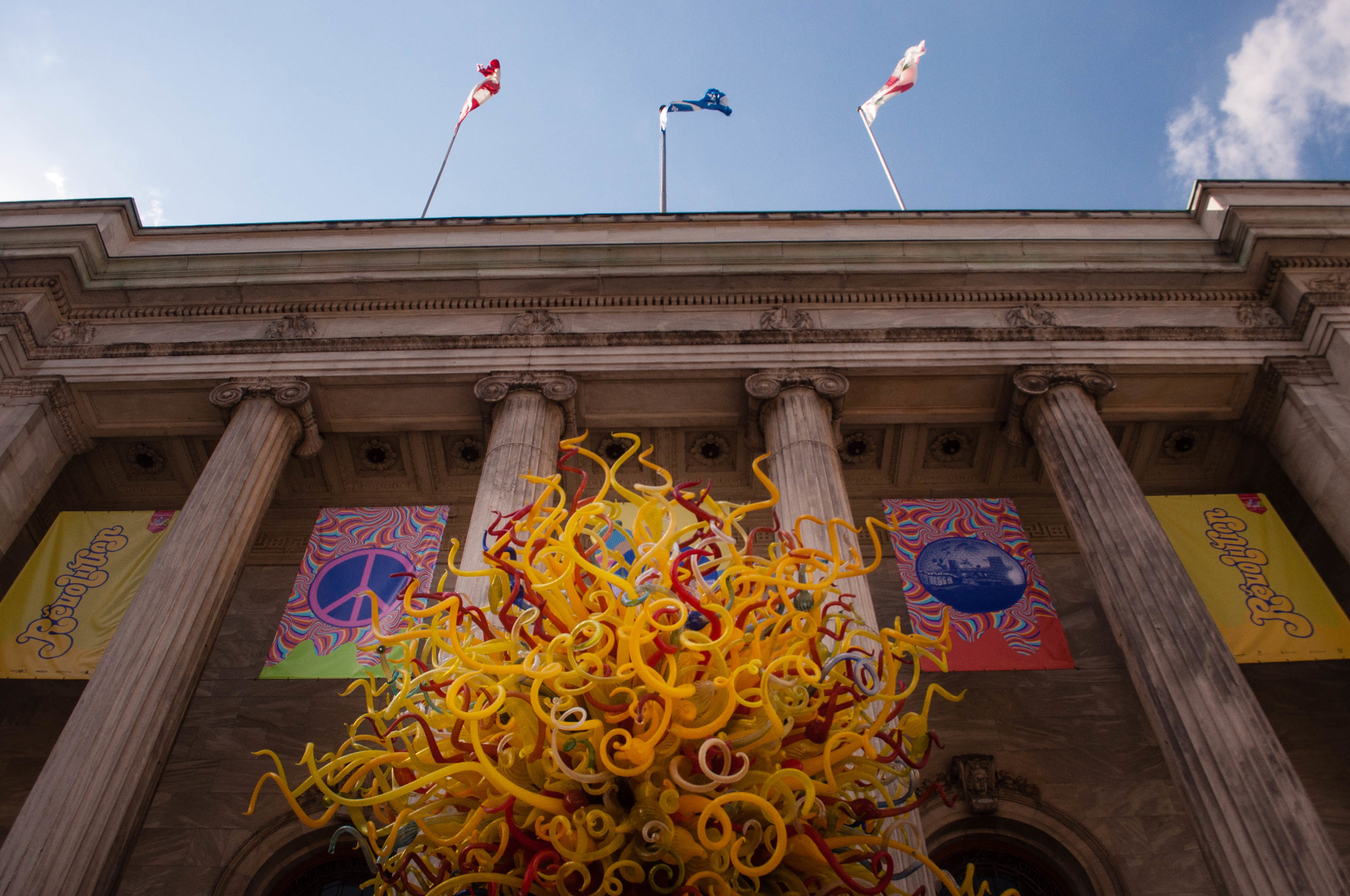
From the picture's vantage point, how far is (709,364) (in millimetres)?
11750

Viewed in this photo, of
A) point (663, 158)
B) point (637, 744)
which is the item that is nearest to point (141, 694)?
point (637, 744)

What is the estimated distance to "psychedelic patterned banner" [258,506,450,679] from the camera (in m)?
8.89

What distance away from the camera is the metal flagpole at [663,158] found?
1642 cm

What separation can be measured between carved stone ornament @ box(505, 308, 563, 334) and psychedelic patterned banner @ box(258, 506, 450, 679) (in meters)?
3.13

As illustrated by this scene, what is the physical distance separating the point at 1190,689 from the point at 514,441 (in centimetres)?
771

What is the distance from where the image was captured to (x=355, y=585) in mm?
9555

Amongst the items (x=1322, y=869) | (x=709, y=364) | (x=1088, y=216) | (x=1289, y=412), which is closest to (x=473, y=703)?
(x=1322, y=869)

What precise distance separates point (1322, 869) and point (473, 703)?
292 inches

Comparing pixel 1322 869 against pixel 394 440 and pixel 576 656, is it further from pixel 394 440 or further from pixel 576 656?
pixel 394 440

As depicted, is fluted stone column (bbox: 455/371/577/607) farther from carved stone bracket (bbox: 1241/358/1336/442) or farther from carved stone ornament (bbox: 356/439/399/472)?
carved stone bracket (bbox: 1241/358/1336/442)

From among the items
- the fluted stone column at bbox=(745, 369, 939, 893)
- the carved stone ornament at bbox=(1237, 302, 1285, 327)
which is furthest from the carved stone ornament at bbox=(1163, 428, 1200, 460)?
the fluted stone column at bbox=(745, 369, 939, 893)

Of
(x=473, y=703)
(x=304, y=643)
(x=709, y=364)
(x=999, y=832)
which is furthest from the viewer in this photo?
(x=709, y=364)

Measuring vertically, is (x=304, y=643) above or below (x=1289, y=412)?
below

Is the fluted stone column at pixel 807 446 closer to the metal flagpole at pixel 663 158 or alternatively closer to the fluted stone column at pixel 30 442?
the metal flagpole at pixel 663 158
